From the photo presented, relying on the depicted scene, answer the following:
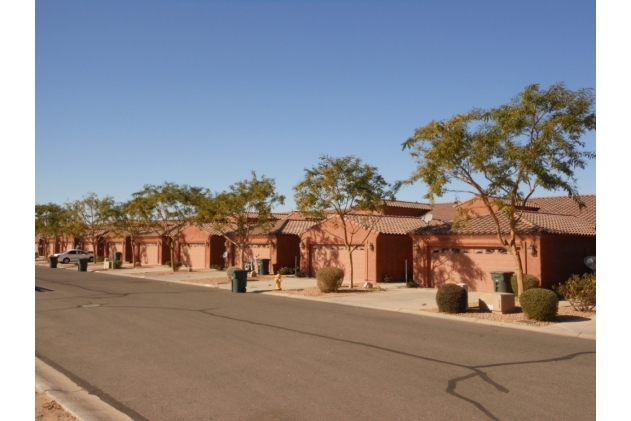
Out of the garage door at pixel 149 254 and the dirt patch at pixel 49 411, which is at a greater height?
the dirt patch at pixel 49 411

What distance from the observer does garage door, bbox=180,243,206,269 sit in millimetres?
44250

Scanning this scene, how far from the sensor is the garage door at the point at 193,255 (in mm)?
44250

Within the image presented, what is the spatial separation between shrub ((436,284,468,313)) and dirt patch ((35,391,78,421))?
12.2 meters

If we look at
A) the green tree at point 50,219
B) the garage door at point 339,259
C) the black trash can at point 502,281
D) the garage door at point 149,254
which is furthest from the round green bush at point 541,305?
the green tree at point 50,219

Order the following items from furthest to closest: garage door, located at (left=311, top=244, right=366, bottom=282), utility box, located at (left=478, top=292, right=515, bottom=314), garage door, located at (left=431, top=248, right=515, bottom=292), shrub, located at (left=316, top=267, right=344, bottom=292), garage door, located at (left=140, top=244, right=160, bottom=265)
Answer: garage door, located at (left=140, top=244, right=160, bottom=265), garage door, located at (left=311, top=244, right=366, bottom=282), shrub, located at (left=316, top=267, right=344, bottom=292), garage door, located at (left=431, top=248, right=515, bottom=292), utility box, located at (left=478, top=292, right=515, bottom=314)

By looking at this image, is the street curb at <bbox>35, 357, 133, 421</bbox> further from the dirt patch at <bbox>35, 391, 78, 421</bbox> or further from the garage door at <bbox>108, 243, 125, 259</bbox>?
the garage door at <bbox>108, 243, 125, 259</bbox>

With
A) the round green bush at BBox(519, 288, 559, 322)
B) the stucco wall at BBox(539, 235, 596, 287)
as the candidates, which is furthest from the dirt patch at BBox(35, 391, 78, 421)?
the stucco wall at BBox(539, 235, 596, 287)

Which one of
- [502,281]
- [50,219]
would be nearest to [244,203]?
→ [502,281]

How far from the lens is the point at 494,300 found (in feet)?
57.1

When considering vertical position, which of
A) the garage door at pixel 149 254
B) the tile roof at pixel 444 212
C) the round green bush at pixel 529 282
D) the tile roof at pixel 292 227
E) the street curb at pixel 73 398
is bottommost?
the garage door at pixel 149 254

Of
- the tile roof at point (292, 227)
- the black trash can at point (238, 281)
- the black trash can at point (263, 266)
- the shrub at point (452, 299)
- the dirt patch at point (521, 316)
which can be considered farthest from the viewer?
the tile roof at point (292, 227)

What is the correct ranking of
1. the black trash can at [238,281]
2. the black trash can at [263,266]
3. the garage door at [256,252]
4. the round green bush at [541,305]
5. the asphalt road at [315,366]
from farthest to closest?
the garage door at [256,252] < the black trash can at [263,266] < the black trash can at [238,281] < the round green bush at [541,305] < the asphalt road at [315,366]

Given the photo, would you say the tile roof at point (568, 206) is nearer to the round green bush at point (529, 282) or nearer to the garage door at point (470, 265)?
the garage door at point (470, 265)

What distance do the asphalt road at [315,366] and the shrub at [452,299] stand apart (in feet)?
4.40
